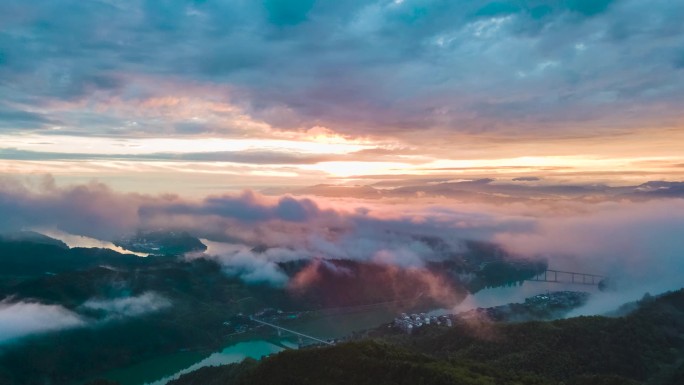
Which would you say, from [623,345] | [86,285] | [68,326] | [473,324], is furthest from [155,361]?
[623,345]

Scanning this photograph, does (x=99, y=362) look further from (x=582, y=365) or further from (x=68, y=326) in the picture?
(x=582, y=365)

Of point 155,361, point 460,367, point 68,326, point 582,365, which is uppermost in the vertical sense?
point 460,367

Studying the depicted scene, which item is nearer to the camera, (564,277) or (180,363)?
(180,363)

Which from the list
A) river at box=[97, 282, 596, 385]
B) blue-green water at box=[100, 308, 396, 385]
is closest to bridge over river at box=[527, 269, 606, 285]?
river at box=[97, 282, 596, 385]

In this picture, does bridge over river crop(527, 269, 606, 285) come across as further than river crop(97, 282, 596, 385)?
Yes

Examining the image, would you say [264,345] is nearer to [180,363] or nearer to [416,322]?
[180,363]

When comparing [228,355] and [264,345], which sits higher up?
[264,345]

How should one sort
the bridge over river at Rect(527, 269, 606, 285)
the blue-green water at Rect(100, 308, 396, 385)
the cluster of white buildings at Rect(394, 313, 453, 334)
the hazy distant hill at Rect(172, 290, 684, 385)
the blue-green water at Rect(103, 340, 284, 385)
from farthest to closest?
the bridge over river at Rect(527, 269, 606, 285), the blue-green water at Rect(100, 308, 396, 385), the blue-green water at Rect(103, 340, 284, 385), the cluster of white buildings at Rect(394, 313, 453, 334), the hazy distant hill at Rect(172, 290, 684, 385)

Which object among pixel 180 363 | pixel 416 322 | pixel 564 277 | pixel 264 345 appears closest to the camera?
pixel 416 322

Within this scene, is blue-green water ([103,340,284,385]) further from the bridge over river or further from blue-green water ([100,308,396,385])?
the bridge over river

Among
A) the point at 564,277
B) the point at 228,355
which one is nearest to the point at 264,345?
the point at 228,355

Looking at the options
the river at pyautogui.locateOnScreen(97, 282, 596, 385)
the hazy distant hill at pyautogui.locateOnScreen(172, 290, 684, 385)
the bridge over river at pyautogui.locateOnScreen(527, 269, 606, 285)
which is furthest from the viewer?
the bridge over river at pyautogui.locateOnScreen(527, 269, 606, 285)
